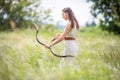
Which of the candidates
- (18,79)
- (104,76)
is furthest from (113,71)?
(18,79)

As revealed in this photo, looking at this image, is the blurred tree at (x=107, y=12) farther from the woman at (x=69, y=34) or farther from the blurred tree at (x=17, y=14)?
the woman at (x=69, y=34)

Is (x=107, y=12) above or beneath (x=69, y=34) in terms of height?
beneath

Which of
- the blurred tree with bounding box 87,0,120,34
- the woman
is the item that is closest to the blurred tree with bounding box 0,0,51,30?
the blurred tree with bounding box 87,0,120,34

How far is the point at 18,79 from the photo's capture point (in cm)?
479

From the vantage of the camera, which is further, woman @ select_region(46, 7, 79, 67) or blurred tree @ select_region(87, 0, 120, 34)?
blurred tree @ select_region(87, 0, 120, 34)

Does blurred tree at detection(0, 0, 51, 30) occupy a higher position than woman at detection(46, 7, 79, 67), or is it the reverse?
woman at detection(46, 7, 79, 67)

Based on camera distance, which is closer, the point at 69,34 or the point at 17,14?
the point at 69,34

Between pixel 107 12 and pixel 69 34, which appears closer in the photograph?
pixel 69 34

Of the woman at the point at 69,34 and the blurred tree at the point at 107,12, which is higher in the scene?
the woman at the point at 69,34

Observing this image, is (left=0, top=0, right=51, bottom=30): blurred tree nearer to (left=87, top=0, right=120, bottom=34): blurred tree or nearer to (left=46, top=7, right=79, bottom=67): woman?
(left=87, top=0, right=120, bottom=34): blurred tree

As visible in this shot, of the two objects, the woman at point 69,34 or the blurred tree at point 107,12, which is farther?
the blurred tree at point 107,12

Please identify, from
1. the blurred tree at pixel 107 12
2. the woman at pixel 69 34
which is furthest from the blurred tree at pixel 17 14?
the woman at pixel 69 34

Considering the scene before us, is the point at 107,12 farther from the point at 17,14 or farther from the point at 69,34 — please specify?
the point at 69,34

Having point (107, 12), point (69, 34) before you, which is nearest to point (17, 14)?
point (107, 12)
